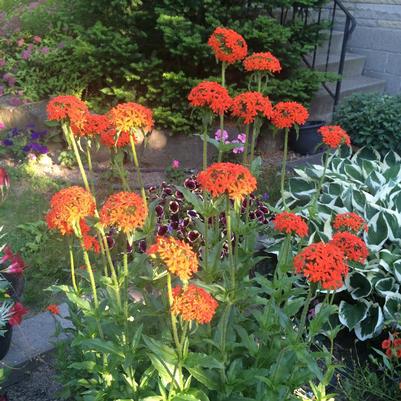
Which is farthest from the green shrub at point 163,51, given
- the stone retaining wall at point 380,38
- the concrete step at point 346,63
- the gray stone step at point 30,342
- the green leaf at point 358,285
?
the gray stone step at point 30,342

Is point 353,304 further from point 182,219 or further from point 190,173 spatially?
point 190,173

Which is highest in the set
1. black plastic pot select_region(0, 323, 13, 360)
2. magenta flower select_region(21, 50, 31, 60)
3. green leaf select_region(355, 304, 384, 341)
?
magenta flower select_region(21, 50, 31, 60)

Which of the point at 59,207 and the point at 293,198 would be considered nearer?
the point at 59,207

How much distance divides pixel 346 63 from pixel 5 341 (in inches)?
203

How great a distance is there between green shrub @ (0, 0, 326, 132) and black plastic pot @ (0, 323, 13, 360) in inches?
97.3

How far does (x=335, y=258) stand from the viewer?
56.4 inches

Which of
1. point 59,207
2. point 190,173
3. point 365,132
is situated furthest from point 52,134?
point 59,207

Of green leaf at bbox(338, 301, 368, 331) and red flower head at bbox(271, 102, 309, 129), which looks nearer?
red flower head at bbox(271, 102, 309, 129)

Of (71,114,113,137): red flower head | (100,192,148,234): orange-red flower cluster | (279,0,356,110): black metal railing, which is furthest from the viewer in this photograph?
(279,0,356,110): black metal railing

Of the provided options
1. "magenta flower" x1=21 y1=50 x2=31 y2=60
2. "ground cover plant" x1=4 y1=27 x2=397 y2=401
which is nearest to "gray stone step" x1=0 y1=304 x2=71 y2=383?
"ground cover plant" x1=4 y1=27 x2=397 y2=401

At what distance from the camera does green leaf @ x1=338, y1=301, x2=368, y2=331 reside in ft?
8.96

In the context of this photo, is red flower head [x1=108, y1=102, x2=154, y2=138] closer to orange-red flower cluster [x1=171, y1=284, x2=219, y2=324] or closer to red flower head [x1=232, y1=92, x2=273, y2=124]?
red flower head [x1=232, y1=92, x2=273, y2=124]

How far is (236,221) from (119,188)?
2.29 metres

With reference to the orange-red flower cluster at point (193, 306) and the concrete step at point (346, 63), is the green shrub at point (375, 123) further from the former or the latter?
the orange-red flower cluster at point (193, 306)
